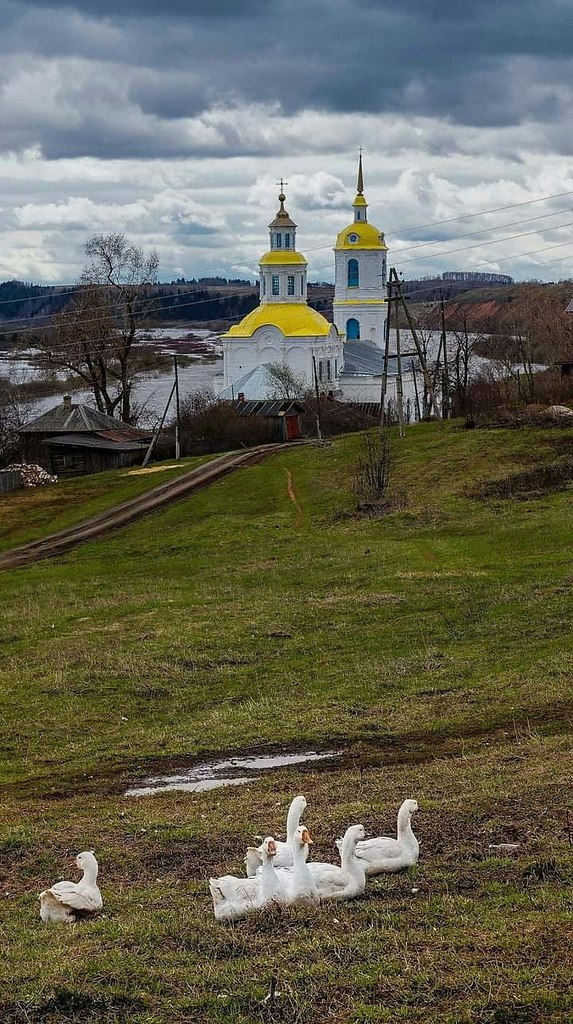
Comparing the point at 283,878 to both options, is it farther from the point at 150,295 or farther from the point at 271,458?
the point at 150,295

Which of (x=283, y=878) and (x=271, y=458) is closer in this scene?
(x=283, y=878)

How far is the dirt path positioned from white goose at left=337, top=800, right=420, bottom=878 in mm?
28302

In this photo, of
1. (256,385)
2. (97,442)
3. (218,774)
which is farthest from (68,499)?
(256,385)

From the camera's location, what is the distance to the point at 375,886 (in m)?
9.13

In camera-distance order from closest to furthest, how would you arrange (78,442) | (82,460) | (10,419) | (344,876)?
(344,876) → (78,442) → (82,460) → (10,419)

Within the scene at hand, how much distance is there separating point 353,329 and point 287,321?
20084mm

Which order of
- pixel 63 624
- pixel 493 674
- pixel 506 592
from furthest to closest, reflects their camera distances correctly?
pixel 63 624 < pixel 506 592 < pixel 493 674

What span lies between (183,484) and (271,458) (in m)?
5.21

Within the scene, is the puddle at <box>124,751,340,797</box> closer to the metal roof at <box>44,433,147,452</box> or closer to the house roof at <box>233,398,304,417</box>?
the metal roof at <box>44,433,147,452</box>

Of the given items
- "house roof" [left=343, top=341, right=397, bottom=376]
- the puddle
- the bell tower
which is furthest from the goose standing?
the bell tower

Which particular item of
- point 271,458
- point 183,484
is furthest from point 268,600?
point 271,458

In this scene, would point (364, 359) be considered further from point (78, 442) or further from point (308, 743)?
point (308, 743)

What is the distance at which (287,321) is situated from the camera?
3804 inches

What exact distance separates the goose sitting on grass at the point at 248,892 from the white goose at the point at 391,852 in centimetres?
96
